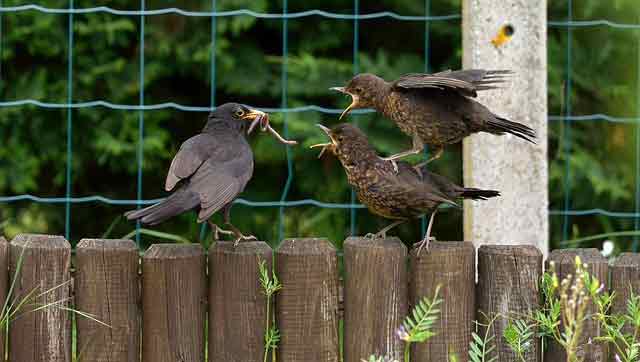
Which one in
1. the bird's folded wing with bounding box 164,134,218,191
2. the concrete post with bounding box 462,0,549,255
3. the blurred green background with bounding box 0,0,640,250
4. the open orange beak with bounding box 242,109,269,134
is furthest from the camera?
the blurred green background with bounding box 0,0,640,250

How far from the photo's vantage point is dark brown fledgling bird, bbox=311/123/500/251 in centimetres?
385

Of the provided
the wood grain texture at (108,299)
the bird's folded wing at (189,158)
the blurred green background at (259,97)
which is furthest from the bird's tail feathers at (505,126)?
the blurred green background at (259,97)

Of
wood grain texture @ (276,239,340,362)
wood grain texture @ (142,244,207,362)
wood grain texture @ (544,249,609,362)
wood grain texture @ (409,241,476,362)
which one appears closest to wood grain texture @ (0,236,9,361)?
wood grain texture @ (142,244,207,362)

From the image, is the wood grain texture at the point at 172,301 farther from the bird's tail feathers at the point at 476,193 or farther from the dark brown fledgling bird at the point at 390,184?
the bird's tail feathers at the point at 476,193

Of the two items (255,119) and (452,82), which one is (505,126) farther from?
(255,119)

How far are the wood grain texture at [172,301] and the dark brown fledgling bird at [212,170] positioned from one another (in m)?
0.18

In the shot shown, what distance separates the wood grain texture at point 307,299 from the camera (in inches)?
152

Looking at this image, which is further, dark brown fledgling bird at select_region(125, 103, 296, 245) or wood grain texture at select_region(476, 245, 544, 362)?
wood grain texture at select_region(476, 245, 544, 362)

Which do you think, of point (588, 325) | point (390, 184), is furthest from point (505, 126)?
point (588, 325)

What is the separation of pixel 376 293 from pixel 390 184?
376 millimetres

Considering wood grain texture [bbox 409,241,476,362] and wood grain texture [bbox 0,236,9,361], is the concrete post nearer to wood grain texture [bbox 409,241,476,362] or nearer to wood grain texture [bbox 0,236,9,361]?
wood grain texture [bbox 409,241,476,362]

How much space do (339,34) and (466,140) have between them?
2235 millimetres

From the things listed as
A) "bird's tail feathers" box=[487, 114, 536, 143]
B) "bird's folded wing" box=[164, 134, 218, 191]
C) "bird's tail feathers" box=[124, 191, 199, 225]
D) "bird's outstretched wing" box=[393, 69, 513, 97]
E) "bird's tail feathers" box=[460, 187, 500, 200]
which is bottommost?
"bird's tail feathers" box=[124, 191, 199, 225]

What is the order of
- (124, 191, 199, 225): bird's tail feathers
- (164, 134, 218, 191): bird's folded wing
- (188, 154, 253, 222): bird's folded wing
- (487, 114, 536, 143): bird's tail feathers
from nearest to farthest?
(124, 191, 199, 225): bird's tail feathers
(188, 154, 253, 222): bird's folded wing
(164, 134, 218, 191): bird's folded wing
(487, 114, 536, 143): bird's tail feathers
